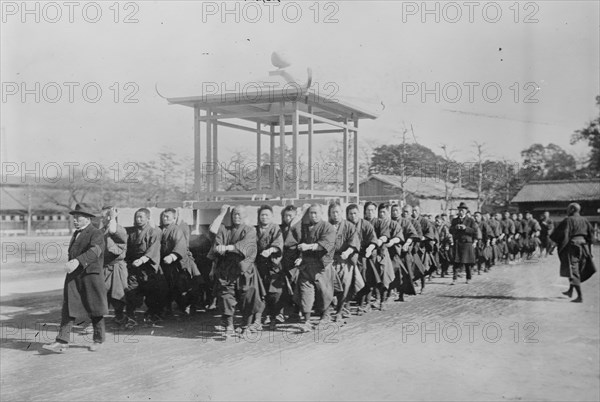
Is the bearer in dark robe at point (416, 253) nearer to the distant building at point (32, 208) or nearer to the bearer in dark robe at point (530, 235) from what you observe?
the bearer in dark robe at point (530, 235)

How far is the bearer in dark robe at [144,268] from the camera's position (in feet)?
26.1

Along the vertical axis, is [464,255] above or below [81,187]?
below

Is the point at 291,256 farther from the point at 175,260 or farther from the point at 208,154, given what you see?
the point at 208,154

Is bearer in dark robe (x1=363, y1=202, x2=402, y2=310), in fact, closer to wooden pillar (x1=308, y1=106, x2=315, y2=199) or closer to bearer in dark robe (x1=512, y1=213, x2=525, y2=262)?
wooden pillar (x1=308, y1=106, x2=315, y2=199)

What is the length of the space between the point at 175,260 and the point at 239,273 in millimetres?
1279

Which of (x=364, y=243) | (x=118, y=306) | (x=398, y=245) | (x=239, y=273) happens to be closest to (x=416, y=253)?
(x=398, y=245)

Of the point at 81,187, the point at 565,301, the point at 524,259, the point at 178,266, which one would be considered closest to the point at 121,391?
the point at 178,266

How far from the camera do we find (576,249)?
1016cm

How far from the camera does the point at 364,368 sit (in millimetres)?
5824

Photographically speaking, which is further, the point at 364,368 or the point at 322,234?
the point at 322,234

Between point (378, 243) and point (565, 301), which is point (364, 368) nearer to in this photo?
point (378, 243)

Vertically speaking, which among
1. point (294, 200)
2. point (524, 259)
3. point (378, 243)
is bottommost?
point (524, 259)

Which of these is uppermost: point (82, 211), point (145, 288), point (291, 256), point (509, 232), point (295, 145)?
point (295, 145)

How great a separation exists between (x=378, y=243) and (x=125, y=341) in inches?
157
